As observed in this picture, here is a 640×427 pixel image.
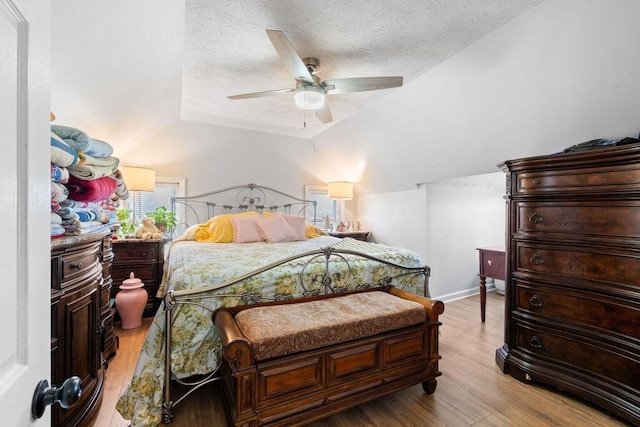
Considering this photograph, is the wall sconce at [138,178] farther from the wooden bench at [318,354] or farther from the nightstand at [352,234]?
the nightstand at [352,234]

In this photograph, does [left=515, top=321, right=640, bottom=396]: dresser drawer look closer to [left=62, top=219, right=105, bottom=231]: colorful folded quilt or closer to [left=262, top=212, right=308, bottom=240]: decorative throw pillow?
[left=262, top=212, right=308, bottom=240]: decorative throw pillow

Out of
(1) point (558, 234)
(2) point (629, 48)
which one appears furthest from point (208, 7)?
(1) point (558, 234)

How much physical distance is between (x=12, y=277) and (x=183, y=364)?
1.44 m

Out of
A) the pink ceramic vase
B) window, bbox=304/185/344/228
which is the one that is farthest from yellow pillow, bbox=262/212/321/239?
the pink ceramic vase

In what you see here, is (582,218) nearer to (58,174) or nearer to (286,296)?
(286,296)

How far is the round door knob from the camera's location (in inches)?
21.9

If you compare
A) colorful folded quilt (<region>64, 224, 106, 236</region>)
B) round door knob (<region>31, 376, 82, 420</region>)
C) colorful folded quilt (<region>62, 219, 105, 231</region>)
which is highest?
colorful folded quilt (<region>62, 219, 105, 231</region>)

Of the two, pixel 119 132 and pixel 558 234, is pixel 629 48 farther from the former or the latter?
pixel 119 132

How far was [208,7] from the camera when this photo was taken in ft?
6.34

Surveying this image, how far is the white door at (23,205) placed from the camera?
47 centimetres

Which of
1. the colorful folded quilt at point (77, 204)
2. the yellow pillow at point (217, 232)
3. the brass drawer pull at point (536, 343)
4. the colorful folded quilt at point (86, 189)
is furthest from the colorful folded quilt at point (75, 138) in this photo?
the brass drawer pull at point (536, 343)

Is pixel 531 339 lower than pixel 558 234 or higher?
lower

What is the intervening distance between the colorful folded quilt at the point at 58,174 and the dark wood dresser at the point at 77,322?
0.27 m

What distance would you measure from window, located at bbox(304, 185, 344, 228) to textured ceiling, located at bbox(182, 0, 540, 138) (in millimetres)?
1968
